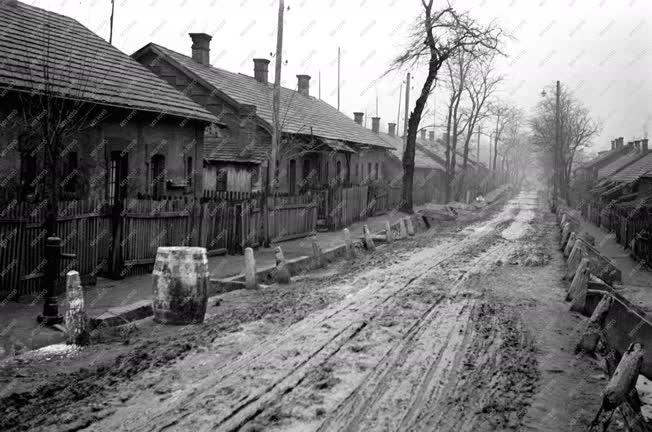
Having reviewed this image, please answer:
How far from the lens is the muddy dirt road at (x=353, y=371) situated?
5023 millimetres

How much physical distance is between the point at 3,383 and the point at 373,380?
3.68m

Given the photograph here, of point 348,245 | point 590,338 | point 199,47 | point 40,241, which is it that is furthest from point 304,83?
point 590,338

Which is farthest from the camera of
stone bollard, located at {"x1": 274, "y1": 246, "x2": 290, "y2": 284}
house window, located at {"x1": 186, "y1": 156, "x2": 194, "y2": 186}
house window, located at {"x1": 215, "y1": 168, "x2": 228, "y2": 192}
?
house window, located at {"x1": 215, "y1": 168, "x2": 228, "y2": 192}

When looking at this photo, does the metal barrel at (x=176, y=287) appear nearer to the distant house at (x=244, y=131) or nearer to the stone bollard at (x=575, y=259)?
the stone bollard at (x=575, y=259)

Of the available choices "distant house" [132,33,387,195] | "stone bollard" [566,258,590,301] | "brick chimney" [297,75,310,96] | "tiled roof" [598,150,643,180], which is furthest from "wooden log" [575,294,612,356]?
"tiled roof" [598,150,643,180]

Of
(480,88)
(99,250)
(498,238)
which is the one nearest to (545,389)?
(99,250)

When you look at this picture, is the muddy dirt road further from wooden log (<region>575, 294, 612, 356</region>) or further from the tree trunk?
the tree trunk

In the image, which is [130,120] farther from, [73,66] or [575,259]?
[575,259]

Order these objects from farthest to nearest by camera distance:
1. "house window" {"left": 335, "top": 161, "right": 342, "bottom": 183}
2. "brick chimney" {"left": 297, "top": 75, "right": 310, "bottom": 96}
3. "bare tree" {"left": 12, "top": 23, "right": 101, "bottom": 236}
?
"brick chimney" {"left": 297, "top": 75, "right": 310, "bottom": 96}
"house window" {"left": 335, "top": 161, "right": 342, "bottom": 183}
"bare tree" {"left": 12, "top": 23, "right": 101, "bottom": 236}

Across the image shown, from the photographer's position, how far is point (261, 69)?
109 feet

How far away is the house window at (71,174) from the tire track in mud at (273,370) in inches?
284

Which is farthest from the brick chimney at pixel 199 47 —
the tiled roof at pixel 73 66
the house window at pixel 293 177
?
the tiled roof at pixel 73 66

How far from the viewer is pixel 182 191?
17.8 metres

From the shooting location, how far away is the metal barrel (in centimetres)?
814
